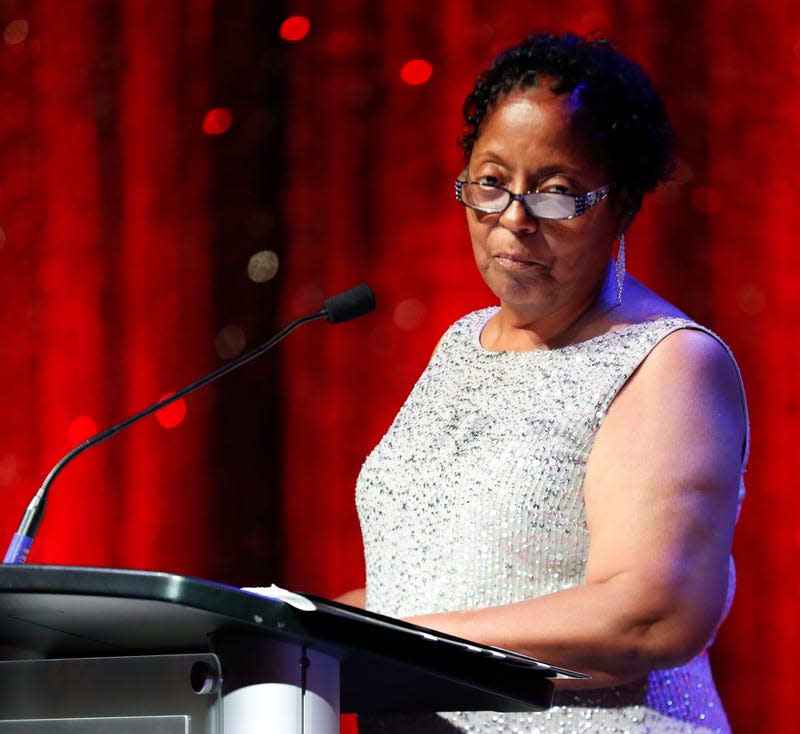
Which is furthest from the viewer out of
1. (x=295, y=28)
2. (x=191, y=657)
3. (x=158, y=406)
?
(x=295, y=28)

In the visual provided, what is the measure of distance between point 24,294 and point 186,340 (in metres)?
0.37

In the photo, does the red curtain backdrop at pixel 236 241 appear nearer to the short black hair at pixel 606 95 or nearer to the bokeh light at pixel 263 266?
the bokeh light at pixel 263 266

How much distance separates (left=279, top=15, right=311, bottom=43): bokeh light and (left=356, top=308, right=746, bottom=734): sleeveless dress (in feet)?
3.66

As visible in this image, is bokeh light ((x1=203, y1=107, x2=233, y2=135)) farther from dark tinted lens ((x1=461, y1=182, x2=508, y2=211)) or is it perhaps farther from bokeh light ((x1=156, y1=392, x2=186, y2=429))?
dark tinted lens ((x1=461, y1=182, x2=508, y2=211))

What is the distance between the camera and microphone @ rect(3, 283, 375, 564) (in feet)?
4.04

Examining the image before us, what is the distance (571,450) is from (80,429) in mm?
1385

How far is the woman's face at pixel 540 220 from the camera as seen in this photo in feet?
5.07

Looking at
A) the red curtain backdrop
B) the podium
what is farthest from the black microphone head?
the red curtain backdrop

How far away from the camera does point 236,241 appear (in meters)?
2.51

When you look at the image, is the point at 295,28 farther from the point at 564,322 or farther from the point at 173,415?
the point at 564,322

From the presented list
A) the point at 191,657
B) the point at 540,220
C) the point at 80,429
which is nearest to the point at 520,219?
the point at 540,220

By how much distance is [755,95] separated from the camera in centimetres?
209

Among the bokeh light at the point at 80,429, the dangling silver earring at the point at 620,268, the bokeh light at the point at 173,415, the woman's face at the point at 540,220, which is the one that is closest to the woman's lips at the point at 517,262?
the woman's face at the point at 540,220

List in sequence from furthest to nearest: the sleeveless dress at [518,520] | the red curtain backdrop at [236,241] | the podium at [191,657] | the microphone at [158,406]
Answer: the red curtain backdrop at [236,241] < the sleeveless dress at [518,520] < the microphone at [158,406] < the podium at [191,657]
